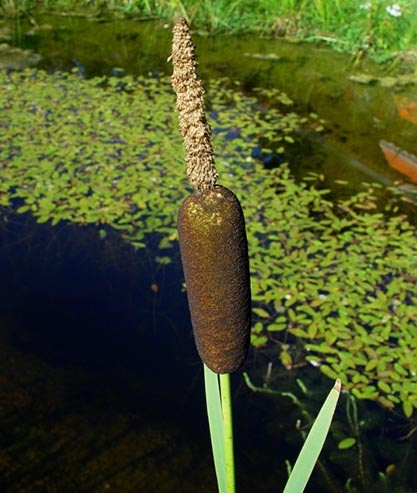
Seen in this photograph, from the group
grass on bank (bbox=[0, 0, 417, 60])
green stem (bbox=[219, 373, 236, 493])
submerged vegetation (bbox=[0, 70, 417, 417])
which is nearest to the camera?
green stem (bbox=[219, 373, 236, 493])

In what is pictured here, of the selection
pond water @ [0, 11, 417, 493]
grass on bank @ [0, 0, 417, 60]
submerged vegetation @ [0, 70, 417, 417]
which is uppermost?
grass on bank @ [0, 0, 417, 60]

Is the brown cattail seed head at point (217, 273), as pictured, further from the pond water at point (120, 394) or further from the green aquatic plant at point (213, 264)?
the pond water at point (120, 394)

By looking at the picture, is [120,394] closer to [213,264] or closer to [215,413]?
[215,413]

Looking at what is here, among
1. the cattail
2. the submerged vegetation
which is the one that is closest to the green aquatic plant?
the cattail

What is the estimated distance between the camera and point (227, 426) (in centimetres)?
90

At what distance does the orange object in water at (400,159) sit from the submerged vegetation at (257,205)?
40cm

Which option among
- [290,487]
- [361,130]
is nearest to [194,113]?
[290,487]

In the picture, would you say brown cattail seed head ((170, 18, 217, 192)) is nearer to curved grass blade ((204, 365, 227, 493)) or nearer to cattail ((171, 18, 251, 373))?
cattail ((171, 18, 251, 373))

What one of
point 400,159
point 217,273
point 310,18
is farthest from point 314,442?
point 310,18

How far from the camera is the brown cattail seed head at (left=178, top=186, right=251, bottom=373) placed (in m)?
0.75

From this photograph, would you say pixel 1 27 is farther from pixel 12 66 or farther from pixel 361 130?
pixel 361 130

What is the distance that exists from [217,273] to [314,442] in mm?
348

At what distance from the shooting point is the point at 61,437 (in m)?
2.27

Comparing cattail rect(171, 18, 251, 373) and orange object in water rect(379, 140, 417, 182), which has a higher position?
cattail rect(171, 18, 251, 373)
